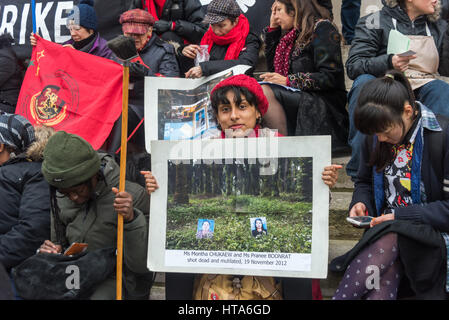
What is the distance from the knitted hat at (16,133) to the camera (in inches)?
133

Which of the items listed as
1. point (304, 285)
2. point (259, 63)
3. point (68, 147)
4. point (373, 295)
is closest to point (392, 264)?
point (373, 295)

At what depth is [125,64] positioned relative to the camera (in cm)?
287

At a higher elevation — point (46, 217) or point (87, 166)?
point (87, 166)

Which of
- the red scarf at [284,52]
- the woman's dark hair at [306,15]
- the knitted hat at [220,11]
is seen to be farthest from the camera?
the knitted hat at [220,11]

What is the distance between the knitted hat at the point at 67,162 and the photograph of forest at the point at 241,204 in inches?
19.2

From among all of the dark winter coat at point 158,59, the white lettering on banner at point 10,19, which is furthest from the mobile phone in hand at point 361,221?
the white lettering on banner at point 10,19

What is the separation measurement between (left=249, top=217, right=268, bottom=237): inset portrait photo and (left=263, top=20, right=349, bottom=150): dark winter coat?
1.49m

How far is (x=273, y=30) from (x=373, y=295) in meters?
2.72

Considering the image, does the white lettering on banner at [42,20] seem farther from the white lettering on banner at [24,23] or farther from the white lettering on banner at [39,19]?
the white lettering on banner at [24,23]

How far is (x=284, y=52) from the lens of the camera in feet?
14.5

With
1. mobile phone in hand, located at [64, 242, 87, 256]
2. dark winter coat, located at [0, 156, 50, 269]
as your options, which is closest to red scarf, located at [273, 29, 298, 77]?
dark winter coat, located at [0, 156, 50, 269]

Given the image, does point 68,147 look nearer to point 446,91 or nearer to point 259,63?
point 446,91

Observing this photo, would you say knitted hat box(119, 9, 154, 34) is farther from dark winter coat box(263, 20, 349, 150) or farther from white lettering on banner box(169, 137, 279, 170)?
white lettering on banner box(169, 137, 279, 170)

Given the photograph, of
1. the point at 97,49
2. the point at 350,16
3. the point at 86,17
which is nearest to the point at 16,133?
the point at 97,49
